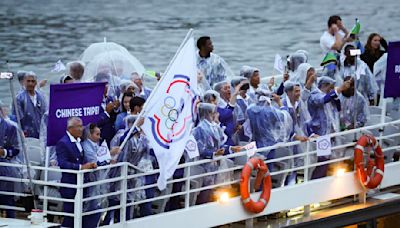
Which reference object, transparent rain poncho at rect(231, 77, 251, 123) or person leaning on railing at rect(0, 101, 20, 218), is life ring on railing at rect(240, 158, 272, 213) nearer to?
transparent rain poncho at rect(231, 77, 251, 123)

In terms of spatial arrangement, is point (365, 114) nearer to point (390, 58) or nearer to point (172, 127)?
point (390, 58)

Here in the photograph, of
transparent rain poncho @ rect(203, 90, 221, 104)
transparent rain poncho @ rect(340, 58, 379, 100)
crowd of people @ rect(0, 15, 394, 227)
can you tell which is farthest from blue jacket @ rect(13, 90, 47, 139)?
transparent rain poncho @ rect(340, 58, 379, 100)

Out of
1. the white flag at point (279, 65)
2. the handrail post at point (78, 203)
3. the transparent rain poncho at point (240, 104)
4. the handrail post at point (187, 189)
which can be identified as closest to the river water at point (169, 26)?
the white flag at point (279, 65)

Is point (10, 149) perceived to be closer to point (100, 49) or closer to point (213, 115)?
point (213, 115)

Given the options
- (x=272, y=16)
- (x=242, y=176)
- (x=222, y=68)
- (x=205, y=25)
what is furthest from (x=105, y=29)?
(x=242, y=176)

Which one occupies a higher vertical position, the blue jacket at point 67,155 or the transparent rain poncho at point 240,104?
the transparent rain poncho at point 240,104

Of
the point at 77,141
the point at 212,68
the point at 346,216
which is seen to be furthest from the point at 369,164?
the point at 77,141

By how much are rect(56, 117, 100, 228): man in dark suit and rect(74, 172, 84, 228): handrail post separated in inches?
7.1

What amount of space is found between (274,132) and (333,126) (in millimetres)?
840

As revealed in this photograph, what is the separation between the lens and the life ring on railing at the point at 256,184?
12633 millimetres

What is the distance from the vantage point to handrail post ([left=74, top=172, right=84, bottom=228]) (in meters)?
11.5

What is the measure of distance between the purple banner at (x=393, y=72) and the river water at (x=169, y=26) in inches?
442

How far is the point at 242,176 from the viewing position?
12.6 metres

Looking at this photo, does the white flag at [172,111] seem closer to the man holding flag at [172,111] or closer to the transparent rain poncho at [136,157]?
the man holding flag at [172,111]
